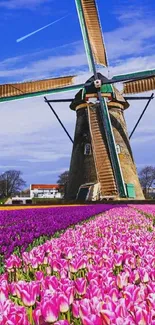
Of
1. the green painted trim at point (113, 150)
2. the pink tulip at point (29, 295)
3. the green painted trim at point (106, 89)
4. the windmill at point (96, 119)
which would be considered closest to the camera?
the pink tulip at point (29, 295)

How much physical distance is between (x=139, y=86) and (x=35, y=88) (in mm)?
6546

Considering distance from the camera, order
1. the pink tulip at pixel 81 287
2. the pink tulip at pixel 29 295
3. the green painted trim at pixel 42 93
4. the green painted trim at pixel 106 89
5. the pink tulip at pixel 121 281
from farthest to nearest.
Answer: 1. the green painted trim at pixel 42 93
2. the green painted trim at pixel 106 89
3. the pink tulip at pixel 121 281
4. the pink tulip at pixel 81 287
5. the pink tulip at pixel 29 295

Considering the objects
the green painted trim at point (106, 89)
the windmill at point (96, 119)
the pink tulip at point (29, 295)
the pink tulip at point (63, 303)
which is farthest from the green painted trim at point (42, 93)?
the pink tulip at point (63, 303)

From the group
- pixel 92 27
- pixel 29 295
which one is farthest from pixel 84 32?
pixel 29 295

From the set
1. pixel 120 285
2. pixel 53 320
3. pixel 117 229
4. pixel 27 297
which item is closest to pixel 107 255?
pixel 120 285

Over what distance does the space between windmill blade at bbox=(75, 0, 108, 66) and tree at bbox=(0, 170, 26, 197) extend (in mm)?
59472

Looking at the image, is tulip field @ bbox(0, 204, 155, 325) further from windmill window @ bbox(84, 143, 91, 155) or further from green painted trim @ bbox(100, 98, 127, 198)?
windmill window @ bbox(84, 143, 91, 155)

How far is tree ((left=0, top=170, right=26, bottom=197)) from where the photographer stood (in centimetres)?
Result: 8862

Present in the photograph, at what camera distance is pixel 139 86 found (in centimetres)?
3066

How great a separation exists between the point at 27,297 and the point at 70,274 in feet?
3.58

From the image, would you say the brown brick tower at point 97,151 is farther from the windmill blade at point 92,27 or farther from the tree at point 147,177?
the tree at point 147,177

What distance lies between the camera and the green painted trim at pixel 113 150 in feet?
93.0

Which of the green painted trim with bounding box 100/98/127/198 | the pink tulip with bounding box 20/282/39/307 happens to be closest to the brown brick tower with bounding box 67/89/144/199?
the green painted trim with bounding box 100/98/127/198

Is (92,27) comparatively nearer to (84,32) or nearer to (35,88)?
→ (84,32)
